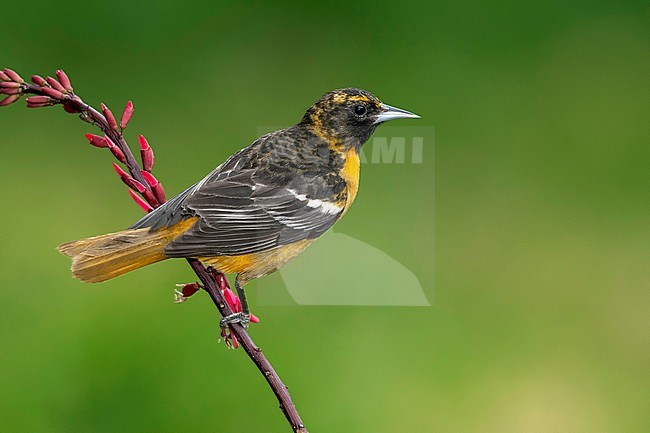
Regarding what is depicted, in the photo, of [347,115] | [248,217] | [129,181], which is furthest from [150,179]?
[347,115]

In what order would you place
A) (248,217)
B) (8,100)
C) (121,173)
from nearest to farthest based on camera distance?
(8,100), (121,173), (248,217)

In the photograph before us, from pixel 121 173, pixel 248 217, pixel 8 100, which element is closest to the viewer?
pixel 8 100

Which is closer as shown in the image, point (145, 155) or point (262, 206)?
point (145, 155)

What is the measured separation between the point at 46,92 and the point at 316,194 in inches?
19.3

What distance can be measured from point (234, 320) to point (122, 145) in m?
0.25

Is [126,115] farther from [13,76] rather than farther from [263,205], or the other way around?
[263,205]

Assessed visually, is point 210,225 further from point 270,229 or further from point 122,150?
point 122,150

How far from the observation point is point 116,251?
995 millimetres

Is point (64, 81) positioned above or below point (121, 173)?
above

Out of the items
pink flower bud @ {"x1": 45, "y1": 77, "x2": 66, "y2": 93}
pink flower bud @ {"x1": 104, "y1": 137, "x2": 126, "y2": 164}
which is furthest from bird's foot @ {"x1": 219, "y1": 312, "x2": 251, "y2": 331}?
pink flower bud @ {"x1": 45, "y1": 77, "x2": 66, "y2": 93}

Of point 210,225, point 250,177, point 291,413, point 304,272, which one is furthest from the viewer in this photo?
point 304,272

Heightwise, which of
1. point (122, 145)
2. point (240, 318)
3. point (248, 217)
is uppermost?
point (122, 145)

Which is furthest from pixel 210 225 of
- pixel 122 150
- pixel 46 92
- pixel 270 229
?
pixel 46 92

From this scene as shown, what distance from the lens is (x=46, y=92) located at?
2.82 feet
